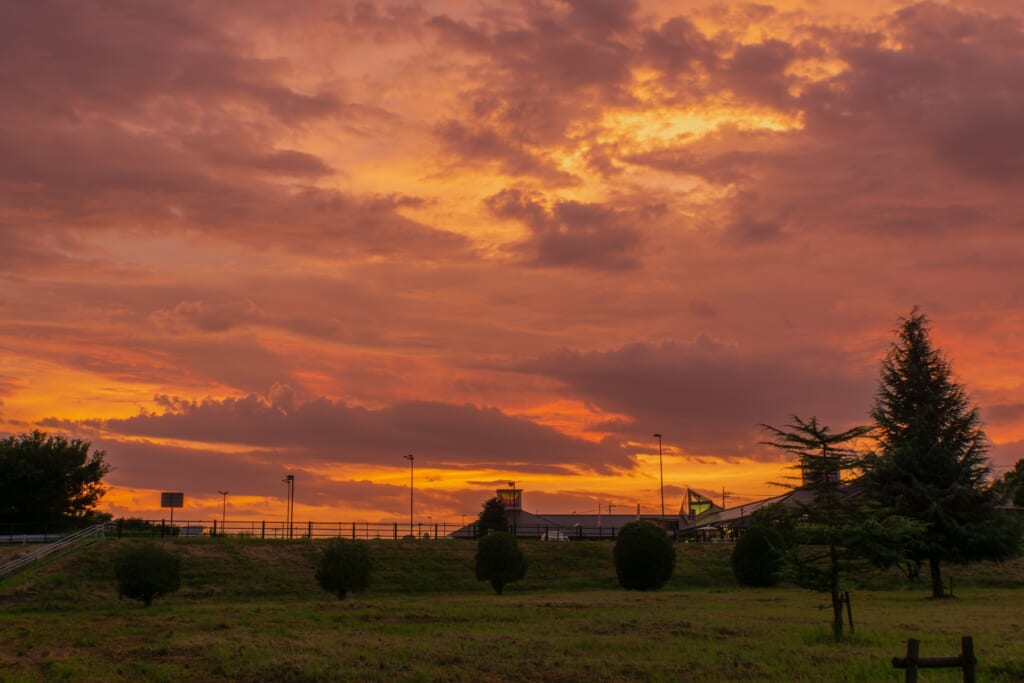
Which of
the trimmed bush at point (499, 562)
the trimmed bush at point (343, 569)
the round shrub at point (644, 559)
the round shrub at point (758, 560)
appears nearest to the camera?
the trimmed bush at point (343, 569)

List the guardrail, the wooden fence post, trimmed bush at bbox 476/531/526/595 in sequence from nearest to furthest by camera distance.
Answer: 1. the wooden fence post
2. the guardrail
3. trimmed bush at bbox 476/531/526/595

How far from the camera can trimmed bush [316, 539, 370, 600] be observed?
54906 mm

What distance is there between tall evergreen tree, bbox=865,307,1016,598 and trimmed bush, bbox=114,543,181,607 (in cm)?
3765

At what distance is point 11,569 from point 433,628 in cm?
3242

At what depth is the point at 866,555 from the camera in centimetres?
3130

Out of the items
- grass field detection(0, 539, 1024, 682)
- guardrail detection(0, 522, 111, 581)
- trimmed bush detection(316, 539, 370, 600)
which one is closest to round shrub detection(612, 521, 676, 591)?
grass field detection(0, 539, 1024, 682)

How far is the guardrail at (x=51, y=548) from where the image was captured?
55.2 m

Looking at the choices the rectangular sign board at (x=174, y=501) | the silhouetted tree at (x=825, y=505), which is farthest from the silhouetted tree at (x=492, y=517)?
the silhouetted tree at (x=825, y=505)

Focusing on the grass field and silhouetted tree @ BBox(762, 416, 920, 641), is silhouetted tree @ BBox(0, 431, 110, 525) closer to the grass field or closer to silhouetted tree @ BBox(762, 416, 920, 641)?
the grass field

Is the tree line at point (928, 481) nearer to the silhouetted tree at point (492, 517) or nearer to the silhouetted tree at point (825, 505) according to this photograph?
the silhouetted tree at point (825, 505)

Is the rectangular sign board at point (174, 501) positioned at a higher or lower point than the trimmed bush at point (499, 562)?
higher

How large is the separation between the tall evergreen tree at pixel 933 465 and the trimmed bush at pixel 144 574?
1482 inches

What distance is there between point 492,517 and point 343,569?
5049 cm

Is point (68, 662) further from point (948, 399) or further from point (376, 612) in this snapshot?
point (948, 399)
